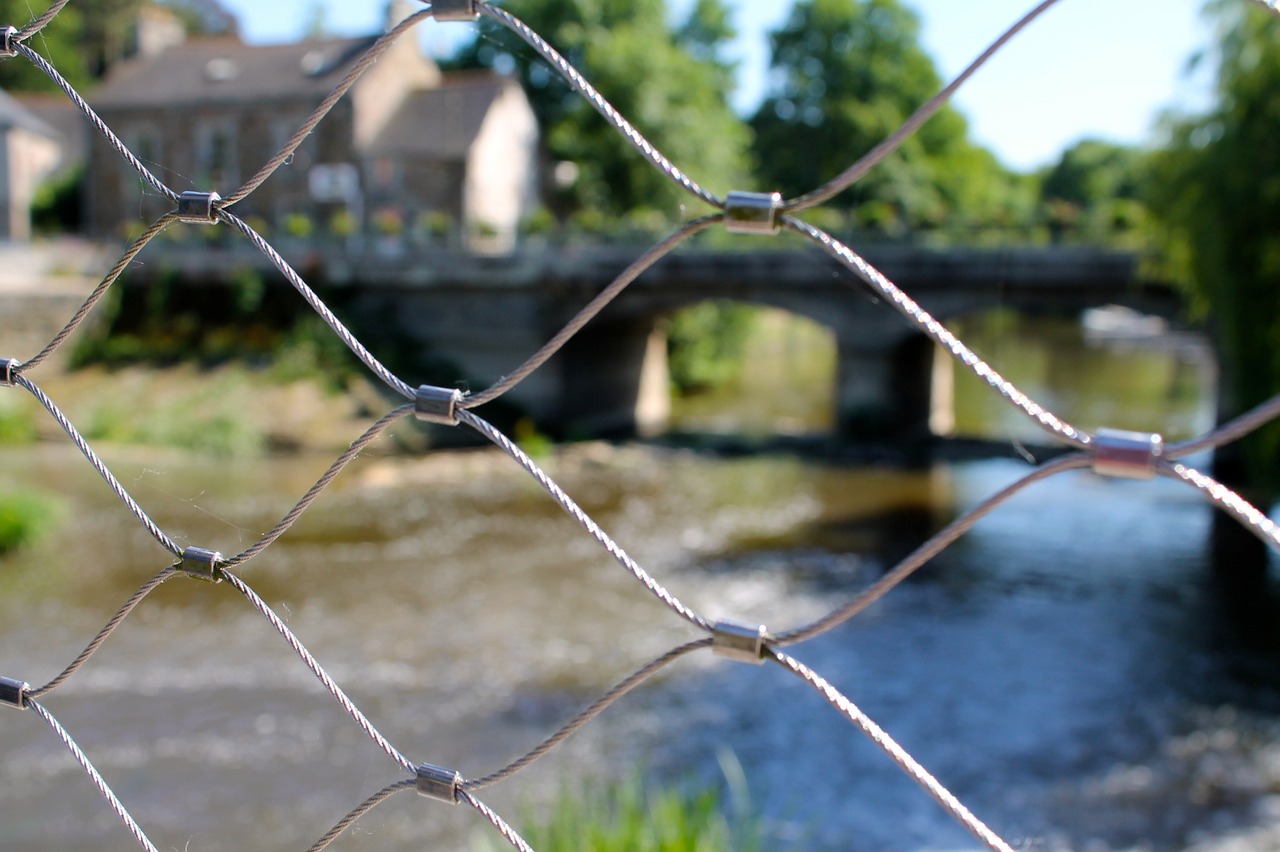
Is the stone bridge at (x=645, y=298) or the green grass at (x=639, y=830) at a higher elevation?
the stone bridge at (x=645, y=298)

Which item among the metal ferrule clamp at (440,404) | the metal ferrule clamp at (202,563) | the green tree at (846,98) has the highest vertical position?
the green tree at (846,98)

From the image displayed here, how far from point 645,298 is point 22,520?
1237 cm

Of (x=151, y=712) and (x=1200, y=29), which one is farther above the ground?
(x=1200, y=29)

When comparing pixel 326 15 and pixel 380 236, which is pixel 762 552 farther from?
pixel 326 15

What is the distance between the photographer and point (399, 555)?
12.7 meters

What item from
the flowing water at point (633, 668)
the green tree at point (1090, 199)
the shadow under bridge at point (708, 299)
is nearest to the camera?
the flowing water at point (633, 668)

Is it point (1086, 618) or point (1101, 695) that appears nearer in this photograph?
point (1101, 695)

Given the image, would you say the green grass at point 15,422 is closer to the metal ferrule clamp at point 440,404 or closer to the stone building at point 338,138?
the stone building at point 338,138

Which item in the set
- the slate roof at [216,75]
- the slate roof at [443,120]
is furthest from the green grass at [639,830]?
the slate roof at [443,120]

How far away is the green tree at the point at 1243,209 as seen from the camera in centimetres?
1088

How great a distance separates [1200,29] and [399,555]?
34.1ft

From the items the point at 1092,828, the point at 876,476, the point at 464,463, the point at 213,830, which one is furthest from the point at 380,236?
the point at 1092,828

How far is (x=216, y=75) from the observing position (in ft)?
71.8

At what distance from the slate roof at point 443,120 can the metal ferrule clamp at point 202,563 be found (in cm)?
1962
